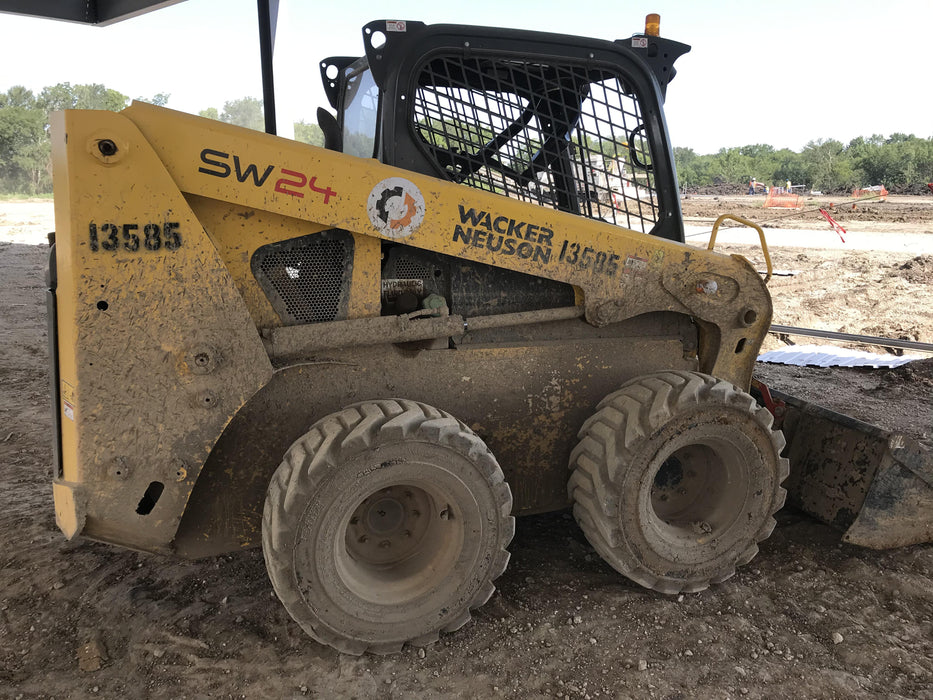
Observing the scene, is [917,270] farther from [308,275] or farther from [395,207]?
[308,275]

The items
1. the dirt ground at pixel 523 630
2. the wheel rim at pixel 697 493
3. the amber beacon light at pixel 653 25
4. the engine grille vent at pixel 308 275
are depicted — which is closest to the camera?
the dirt ground at pixel 523 630

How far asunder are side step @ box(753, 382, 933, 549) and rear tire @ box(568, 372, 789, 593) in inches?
21.2

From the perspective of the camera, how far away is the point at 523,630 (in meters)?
2.86

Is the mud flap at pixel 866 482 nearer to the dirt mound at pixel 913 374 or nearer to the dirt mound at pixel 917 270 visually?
the dirt mound at pixel 913 374

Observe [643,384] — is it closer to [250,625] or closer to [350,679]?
[350,679]

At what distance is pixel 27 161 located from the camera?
4206cm

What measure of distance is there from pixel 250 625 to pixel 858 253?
15.0 metres

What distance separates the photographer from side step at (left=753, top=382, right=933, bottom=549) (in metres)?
3.37

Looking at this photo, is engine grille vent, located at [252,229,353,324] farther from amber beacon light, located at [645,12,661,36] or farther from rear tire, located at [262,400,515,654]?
amber beacon light, located at [645,12,661,36]

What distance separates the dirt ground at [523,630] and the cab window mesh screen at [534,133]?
5.80ft

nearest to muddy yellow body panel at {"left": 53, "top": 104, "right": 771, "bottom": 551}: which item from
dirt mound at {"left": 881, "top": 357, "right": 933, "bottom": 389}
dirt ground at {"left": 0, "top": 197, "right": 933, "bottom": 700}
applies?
dirt ground at {"left": 0, "top": 197, "right": 933, "bottom": 700}

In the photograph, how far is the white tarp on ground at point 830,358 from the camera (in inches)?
277

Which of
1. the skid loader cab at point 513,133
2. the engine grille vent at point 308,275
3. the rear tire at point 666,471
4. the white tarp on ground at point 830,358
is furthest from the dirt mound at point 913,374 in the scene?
the engine grille vent at point 308,275

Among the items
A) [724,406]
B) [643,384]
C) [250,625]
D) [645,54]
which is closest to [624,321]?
[643,384]
